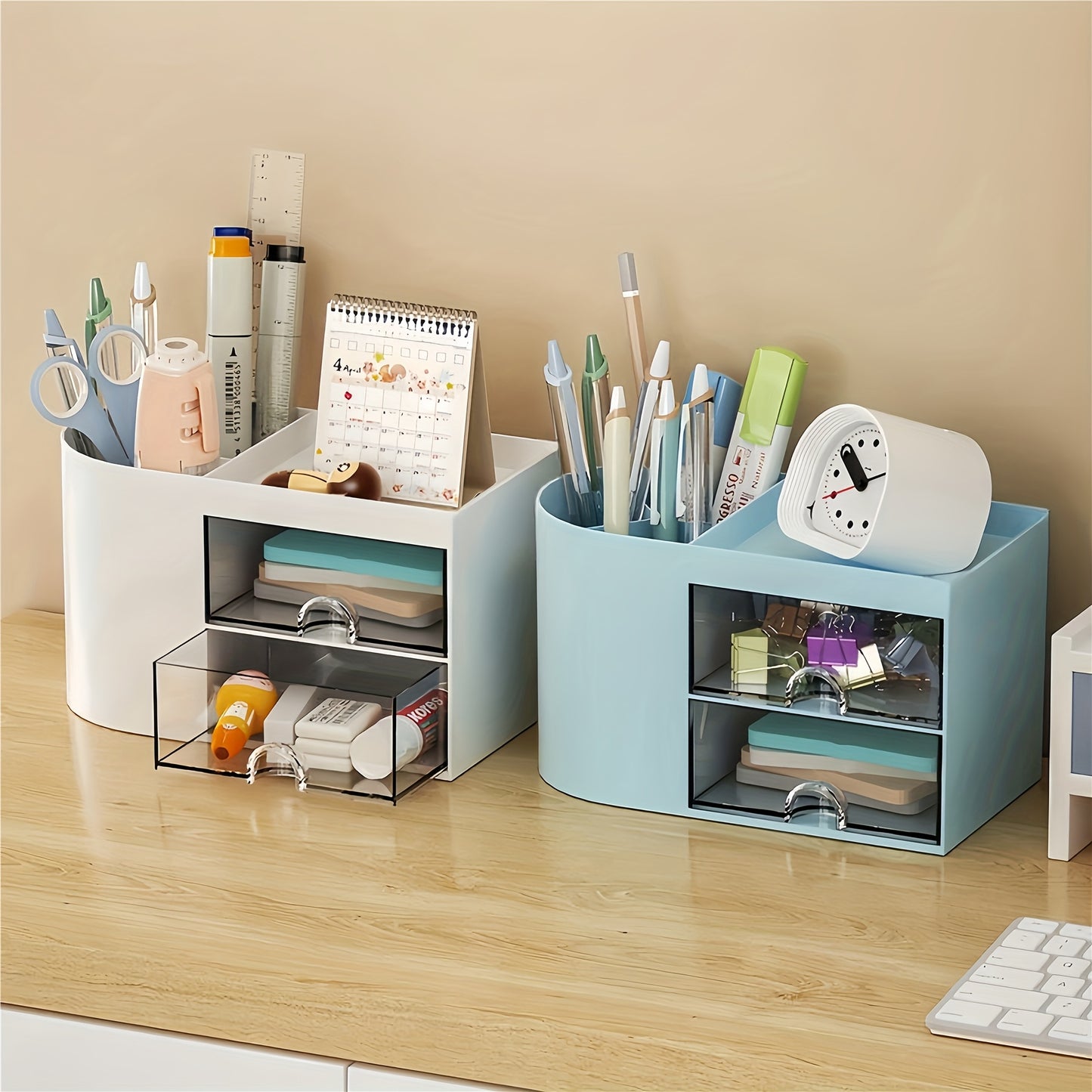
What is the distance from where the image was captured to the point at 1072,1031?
0.79m

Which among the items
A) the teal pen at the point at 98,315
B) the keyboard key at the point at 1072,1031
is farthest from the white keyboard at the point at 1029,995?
the teal pen at the point at 98,315

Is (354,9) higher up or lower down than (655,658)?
higher up

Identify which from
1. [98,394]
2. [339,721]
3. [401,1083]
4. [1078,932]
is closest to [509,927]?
[401,1083]

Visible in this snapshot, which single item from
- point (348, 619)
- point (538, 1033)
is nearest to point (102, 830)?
point (348, 619)

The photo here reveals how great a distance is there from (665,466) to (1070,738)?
0.31m

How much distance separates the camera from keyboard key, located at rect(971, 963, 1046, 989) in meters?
0.84

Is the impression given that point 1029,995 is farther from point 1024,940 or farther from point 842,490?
point 842,490

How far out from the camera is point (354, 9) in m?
1.22

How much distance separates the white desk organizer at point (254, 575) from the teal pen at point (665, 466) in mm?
106

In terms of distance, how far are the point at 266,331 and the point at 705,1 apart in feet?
1.38

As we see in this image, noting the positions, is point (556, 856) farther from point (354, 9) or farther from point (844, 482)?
point (354, 9)

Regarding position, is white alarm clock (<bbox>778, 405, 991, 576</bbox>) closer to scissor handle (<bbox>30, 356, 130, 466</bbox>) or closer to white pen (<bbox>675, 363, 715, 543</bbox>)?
white pen (<bbox>675, 363, 715, 543</bbox>)

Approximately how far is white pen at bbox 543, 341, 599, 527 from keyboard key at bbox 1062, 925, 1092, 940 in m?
0.42

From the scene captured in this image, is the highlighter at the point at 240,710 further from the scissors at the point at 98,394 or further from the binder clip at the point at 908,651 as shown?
the binder clip at the point at 908,651
